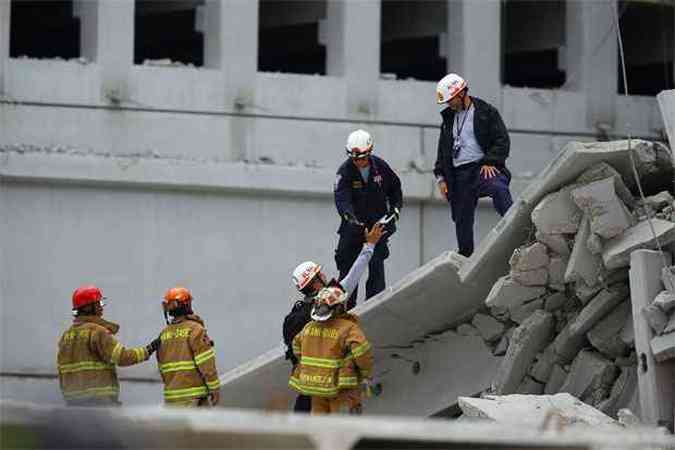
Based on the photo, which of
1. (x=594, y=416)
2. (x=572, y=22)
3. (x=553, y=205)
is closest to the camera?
(x=594, y=416)

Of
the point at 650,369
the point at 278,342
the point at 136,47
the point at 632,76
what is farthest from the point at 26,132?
the point at 650,369

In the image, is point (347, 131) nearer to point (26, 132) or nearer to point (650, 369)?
point (26, 132)

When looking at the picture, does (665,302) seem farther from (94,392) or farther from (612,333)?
(94,392)

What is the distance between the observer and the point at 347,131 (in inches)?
1193

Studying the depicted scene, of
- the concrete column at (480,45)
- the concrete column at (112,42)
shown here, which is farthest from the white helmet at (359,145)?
the concrete column at (480,45)

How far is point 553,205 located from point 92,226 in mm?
11680

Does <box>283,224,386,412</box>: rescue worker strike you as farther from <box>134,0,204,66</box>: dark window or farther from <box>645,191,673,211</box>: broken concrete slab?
<box>134,0,204,66</box>: dark window

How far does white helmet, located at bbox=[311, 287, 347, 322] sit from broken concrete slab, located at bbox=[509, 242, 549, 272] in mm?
2038

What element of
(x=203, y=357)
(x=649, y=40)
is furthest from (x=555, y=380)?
(x=649, y=40)

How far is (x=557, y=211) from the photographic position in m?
18.8

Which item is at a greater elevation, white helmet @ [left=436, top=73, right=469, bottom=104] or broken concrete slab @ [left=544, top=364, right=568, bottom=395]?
white helmet @ [left=436, top=73, right=469, bottom=104]

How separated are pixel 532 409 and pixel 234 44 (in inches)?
546

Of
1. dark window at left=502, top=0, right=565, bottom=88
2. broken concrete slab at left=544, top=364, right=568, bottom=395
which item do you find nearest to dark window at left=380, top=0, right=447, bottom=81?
dark window at left=502, top=0, right=565, bottom=88

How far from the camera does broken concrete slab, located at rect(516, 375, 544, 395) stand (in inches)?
782
